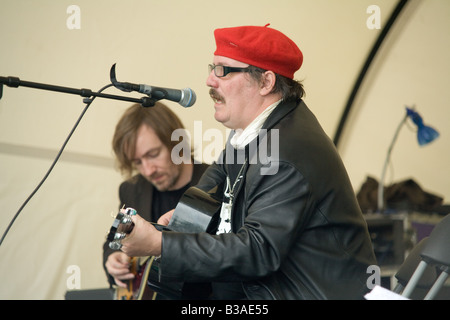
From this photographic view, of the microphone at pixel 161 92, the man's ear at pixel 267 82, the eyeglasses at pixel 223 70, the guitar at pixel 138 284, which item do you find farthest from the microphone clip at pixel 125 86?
the guitar at pixel 138 284

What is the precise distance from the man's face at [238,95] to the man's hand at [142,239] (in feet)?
1.95

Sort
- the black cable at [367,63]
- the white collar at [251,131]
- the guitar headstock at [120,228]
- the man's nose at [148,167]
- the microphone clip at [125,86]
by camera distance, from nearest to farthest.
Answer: the guitar headstock at [120,228], the microphone clip at [125,86], the white collar at [251,131], the man's nose at [148,167], the black cable at [367,63]

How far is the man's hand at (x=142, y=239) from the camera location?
181cm

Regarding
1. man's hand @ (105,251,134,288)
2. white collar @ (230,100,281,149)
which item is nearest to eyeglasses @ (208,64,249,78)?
white collar @ (230,100,281,149)

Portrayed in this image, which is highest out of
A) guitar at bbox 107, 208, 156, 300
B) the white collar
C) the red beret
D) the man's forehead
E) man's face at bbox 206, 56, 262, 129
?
the red beret

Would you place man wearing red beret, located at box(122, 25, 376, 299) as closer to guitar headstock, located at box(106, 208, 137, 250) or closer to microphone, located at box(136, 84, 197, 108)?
A: guitar headstock, located at box(106, 208, 137, 250)

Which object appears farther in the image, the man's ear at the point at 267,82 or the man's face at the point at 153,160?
the man's face at the point at 153,160

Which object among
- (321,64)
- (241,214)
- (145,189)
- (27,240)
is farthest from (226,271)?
(321,64)

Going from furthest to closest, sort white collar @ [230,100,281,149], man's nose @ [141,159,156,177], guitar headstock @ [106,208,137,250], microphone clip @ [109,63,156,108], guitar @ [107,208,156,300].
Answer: man's nose @ [141,159,156,177] → guitar @ [107,208,156,300] → white collar @ [230,100,281,149] → microphone clip @ [109,63,156,108] → guitar headstock @ [106,208,137,250]

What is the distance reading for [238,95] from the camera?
7.16 feet

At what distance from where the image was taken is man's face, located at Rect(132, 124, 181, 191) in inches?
129

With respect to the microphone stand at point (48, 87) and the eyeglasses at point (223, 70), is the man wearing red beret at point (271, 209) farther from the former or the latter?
the microphone stand at point (48, 87)

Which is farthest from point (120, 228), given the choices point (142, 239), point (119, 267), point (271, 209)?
point (119, 267)
